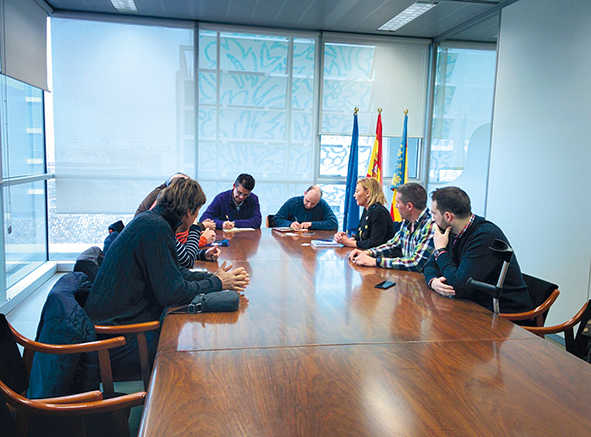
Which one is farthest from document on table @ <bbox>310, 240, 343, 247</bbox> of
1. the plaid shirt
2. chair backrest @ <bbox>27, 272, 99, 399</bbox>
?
chair backrest @ <bbox>27, 272, 99, 399</bbox>

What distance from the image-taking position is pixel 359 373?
5.10 ft

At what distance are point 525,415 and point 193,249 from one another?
7.76 ft

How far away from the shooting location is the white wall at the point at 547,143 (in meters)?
4.22

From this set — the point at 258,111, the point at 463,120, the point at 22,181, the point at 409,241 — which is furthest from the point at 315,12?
the point at 22,181

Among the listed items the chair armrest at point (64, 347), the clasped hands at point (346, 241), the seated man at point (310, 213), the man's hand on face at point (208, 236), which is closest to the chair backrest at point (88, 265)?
the chair armrest at point (64, 347)

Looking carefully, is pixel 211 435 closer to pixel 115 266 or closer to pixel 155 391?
pixel 155 391

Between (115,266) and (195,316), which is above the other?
(115,266)

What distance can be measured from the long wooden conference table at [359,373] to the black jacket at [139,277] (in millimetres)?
162

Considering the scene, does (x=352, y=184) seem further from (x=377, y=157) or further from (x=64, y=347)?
(x=64, y=347)

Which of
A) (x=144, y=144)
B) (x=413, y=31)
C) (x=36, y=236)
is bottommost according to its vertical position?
(x=36, y=236)

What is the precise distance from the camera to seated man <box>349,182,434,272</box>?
3.21 metres

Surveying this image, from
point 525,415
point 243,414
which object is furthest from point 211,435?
point 525,415

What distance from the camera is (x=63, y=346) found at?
6.30 feet

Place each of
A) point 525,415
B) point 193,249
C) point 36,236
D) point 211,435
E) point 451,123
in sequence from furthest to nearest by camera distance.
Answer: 1. point 451,123
2. point 36,236
3. point 193,249
4. point 525,415
5. point 211,435
